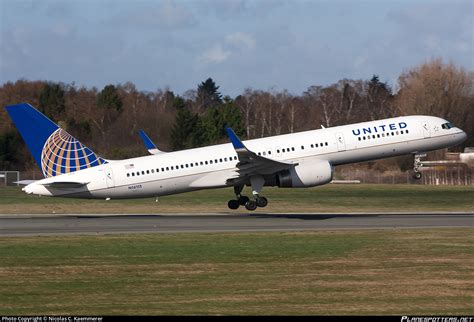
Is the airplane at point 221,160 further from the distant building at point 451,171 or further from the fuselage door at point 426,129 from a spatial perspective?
the distant building at point 451,171

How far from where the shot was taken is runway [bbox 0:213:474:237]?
38825 millimetres

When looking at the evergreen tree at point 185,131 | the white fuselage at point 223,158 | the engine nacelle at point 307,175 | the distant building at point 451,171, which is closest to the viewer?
the engine nacelle at point 307,175

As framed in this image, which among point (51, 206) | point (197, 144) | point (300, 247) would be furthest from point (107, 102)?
point (300, 247)

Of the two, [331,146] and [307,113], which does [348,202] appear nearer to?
[331,146]

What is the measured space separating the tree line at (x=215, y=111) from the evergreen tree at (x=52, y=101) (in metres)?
0.13

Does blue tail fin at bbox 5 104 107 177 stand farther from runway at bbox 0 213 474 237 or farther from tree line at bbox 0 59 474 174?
tree line at bbox 0 59 474 174

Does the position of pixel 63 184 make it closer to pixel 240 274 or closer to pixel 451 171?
pixel 240 274

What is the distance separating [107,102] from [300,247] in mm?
95767

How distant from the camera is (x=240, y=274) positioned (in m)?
24.9

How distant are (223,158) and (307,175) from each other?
4932 mm

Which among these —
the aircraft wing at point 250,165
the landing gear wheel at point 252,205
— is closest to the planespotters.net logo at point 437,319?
the aircraft wing at point 250,165

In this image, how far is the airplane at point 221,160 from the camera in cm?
4541

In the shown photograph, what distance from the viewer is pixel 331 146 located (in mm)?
48125

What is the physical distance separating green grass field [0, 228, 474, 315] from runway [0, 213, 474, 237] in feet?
11.1
